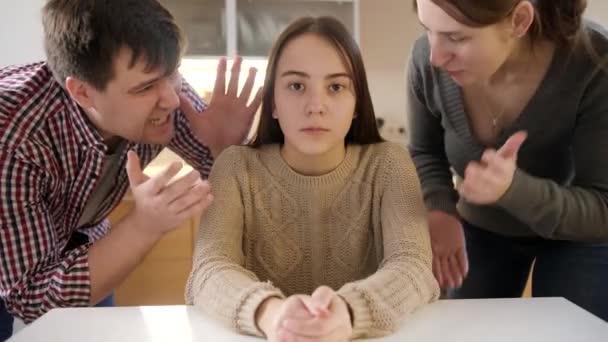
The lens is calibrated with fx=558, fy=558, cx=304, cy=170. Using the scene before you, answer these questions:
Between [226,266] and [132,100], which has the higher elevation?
[132,100]

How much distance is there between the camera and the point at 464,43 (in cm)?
92

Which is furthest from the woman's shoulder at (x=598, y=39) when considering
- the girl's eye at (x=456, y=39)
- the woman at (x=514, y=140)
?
the girl's eye at (x=456, y=39)

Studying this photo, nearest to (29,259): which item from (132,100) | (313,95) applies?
(132,100)

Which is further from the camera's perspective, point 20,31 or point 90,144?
point 20,31

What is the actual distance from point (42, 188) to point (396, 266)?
2.11ft

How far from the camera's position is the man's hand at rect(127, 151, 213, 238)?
90cm

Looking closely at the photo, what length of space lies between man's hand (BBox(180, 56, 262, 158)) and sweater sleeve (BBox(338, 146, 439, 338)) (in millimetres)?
370

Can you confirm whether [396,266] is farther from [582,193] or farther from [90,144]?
[90,144]

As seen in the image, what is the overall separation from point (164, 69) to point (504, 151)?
627mm

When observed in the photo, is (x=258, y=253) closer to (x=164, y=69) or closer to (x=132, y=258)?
(x=132, y=258)

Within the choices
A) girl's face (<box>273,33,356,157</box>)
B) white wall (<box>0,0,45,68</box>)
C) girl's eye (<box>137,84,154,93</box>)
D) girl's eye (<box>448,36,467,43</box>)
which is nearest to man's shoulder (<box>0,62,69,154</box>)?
girl's eye (<box>137,84,154,93</box>)

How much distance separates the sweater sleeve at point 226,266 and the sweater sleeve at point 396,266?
11 centimetres

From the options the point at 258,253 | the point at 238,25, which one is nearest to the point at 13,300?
the point at 258,253

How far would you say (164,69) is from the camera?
105 cm
